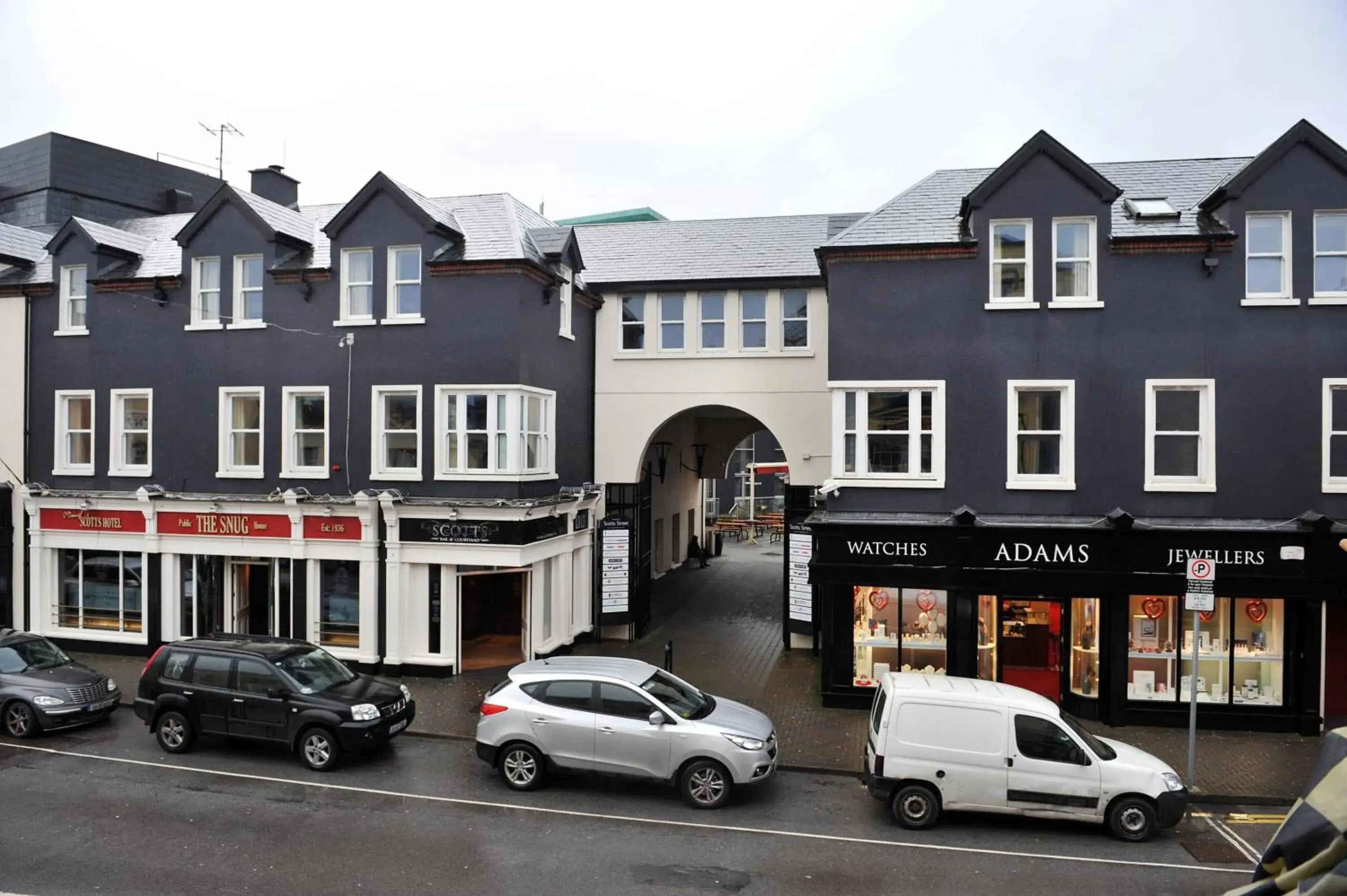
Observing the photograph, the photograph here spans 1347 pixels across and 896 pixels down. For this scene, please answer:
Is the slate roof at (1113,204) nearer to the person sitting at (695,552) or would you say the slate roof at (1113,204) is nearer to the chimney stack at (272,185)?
the chimney stack at (272,185)

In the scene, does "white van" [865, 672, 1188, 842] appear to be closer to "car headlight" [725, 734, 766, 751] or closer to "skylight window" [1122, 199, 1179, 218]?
"car headlight" [725, 734, 766, 751]

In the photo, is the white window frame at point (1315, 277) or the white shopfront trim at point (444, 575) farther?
the white shopfront trim at point (444, 575)

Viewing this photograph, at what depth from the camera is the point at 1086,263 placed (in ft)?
52.8

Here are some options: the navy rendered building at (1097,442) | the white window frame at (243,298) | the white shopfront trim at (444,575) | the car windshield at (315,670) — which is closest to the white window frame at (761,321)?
the navy rendered building at (1097,442)

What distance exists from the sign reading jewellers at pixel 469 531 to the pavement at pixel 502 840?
567 cm

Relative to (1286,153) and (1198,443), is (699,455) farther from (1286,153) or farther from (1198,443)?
(1286,153)

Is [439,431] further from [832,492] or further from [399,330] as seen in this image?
[832,492]

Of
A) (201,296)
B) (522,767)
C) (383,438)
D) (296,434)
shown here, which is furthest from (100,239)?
(522,767)

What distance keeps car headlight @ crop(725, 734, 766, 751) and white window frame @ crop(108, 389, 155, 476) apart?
614 inches

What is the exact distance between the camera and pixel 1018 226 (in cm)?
1630

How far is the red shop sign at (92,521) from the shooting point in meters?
20.0

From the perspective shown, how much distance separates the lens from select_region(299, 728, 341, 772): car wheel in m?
12.5

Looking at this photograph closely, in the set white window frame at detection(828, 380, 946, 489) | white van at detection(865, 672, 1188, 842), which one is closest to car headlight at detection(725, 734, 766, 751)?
white van at detection(865, 672, 1188, 842)

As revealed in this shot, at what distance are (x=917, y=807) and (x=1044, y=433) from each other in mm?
8005
